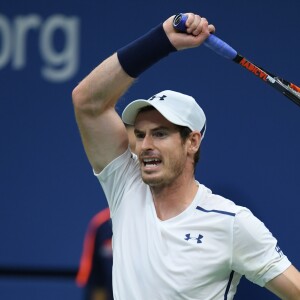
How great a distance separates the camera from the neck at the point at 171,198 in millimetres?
2863

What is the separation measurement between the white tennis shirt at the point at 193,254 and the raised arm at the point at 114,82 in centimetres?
22

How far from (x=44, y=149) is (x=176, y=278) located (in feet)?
3.52

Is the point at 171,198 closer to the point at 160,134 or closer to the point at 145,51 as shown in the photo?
the point at 160,134

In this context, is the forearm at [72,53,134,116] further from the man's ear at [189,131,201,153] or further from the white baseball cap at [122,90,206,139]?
the man's ear at [189,131,201,153]

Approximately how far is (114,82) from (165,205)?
38 cm

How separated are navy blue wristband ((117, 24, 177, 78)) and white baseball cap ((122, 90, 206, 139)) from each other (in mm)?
100

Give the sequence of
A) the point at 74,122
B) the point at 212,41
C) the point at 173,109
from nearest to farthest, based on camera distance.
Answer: the point at 212,41 < the point at 173,109 < the point at 74,122

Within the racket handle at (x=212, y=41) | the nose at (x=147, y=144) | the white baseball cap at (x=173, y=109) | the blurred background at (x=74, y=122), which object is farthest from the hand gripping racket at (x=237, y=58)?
the blurred background at (x=74, y=122)

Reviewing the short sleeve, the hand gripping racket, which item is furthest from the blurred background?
the short sleeve

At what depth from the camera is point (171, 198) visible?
9.44 feet

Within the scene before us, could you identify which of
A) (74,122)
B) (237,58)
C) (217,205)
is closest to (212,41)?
(237,58)

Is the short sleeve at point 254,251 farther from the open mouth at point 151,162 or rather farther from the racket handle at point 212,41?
the racket handle at point 212,41

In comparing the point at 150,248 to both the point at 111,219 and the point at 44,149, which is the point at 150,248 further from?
the point at 44,149

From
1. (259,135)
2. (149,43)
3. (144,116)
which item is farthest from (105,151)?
(259,135)
